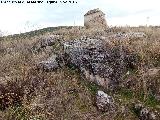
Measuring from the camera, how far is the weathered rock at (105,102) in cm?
1239

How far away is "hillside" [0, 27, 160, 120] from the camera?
12.2 m

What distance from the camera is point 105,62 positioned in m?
14.1

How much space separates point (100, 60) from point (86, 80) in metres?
1.02

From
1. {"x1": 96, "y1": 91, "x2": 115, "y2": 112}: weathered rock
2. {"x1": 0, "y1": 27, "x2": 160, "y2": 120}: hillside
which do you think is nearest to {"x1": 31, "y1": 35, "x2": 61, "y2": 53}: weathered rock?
{"x1": 0, "y1": 27, "x2": 160, "y2": 120}: hillside

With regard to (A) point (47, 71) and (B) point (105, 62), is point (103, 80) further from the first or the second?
(A) point (47, 71)

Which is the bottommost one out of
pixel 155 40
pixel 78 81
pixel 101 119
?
pixel 101 119

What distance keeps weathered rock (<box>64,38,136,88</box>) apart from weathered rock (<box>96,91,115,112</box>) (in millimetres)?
835

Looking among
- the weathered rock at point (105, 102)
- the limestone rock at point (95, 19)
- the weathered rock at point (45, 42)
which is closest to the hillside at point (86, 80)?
the weathered rock at point (105, 102)

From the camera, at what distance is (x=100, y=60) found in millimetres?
14188

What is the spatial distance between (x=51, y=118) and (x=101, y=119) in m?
1.65

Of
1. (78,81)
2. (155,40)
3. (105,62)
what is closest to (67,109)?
(78,81)

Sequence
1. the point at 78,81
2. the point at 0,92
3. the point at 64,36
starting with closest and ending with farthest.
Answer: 1. the point at 0,92
2. the point at 78,81
3. the point at 64,36

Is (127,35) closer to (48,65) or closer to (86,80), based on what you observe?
(86,80)

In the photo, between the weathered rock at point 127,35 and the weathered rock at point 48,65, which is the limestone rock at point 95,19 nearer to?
the weathered rock at point 127,35
